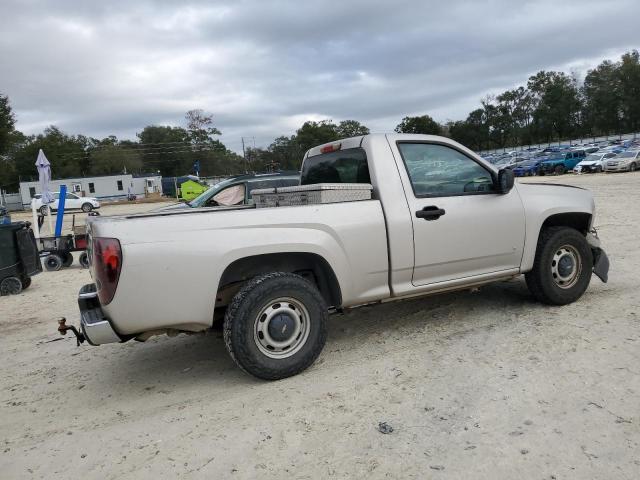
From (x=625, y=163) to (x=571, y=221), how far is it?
3391cm

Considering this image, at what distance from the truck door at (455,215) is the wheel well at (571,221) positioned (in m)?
0.53

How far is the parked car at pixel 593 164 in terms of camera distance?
34.9 meters

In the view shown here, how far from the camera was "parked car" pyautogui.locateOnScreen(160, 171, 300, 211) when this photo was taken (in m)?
9.13

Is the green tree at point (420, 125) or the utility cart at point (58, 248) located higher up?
the green tree at point (420, 125)

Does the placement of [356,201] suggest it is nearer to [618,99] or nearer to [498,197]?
[498,197]

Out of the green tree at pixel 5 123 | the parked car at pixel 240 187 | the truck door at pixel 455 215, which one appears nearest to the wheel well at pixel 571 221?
the truck door at pixel 455 215

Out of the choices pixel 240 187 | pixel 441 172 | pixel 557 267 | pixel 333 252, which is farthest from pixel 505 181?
pixel 240 187

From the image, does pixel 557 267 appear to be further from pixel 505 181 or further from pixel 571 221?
pixel 505 181

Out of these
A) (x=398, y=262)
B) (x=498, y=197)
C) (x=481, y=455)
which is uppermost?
(x=498, y=197)

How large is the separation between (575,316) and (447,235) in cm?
156

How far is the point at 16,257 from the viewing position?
820cm

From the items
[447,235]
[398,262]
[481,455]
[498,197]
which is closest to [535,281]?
[498,197]

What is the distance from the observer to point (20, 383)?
13.6 ft

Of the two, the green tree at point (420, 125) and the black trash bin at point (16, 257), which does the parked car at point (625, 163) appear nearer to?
the black trash bin at point (16, 257)
